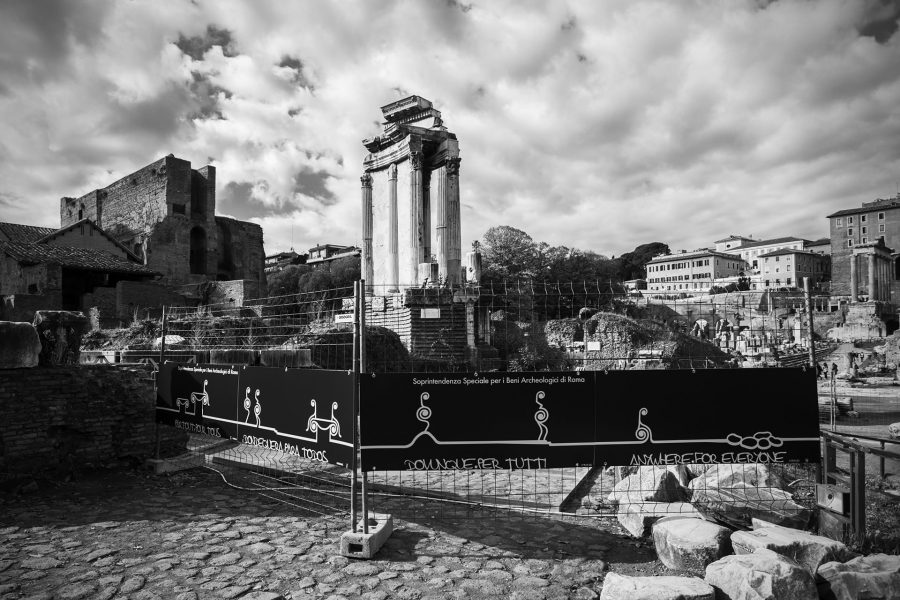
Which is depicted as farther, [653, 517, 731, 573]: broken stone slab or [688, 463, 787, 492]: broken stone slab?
[688, 463, 787, 492]: broken stone slab

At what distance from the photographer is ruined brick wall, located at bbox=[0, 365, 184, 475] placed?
632cm

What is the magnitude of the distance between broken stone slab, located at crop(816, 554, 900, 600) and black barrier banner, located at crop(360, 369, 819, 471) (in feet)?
4.59

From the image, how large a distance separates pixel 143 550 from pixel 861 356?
134 feet

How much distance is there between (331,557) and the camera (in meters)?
4.47

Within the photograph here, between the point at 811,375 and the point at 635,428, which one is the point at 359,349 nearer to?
the point at 635,428

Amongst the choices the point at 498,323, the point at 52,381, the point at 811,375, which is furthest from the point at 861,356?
the point at 52,381

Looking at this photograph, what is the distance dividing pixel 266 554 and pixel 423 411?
6.07ft

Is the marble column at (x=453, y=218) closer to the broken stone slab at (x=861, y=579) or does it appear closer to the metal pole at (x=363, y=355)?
the metal pole at (x=363, y=355)

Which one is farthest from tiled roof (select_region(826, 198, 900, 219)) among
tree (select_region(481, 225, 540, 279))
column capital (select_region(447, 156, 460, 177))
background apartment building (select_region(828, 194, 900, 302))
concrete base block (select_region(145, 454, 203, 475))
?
concrete base block (select_region(145, 454, 203, 475))

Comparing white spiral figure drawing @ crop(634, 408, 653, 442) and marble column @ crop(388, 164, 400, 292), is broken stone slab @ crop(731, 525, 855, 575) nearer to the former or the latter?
white spiral figure drawing @ crop(634, 408, 653, 442)

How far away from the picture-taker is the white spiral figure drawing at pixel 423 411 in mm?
5020

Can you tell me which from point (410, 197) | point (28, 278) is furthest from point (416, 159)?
point (28, 278)

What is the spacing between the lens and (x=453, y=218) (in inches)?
815

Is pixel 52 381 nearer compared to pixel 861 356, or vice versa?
pixel 52 381
